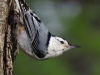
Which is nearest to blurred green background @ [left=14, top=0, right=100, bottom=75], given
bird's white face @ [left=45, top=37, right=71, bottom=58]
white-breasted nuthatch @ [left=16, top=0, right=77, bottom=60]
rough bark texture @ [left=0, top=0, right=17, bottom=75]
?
bird's white face @ [left=45, top=37, right=71, bottom=58]

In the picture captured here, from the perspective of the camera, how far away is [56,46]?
20.5ft

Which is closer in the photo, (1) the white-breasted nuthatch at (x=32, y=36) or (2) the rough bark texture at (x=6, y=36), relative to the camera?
(2) the rough bark texture at (x=6, y=36)

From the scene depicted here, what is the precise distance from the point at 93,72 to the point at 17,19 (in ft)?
12.0

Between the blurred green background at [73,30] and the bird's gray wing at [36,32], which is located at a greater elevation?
the bird's gray wing at [36,32]

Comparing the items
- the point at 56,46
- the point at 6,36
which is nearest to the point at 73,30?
the point at 56,46

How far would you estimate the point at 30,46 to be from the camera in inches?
224

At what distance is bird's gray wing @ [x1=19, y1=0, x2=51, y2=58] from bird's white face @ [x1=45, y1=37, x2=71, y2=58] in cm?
16

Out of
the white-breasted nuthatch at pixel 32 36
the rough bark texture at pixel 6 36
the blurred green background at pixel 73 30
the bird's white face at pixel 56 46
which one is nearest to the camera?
the rough bark texture at pixel 6 36

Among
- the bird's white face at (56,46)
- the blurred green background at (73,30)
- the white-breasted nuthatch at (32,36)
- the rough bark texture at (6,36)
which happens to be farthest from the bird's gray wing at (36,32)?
the blurred green background at (73,30)

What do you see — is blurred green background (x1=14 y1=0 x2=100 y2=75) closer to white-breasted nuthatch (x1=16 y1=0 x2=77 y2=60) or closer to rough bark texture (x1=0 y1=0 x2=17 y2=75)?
white-breasted nuthatch (x1=16 y1=0 x2=77 y2=60)

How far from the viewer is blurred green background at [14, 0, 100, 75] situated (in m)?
7.83

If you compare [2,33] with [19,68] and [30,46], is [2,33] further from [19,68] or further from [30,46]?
[19,68]

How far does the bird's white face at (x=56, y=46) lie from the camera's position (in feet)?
19.8

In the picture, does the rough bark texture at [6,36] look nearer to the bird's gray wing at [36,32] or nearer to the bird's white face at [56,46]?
the bird's gray wing at [36,32]
